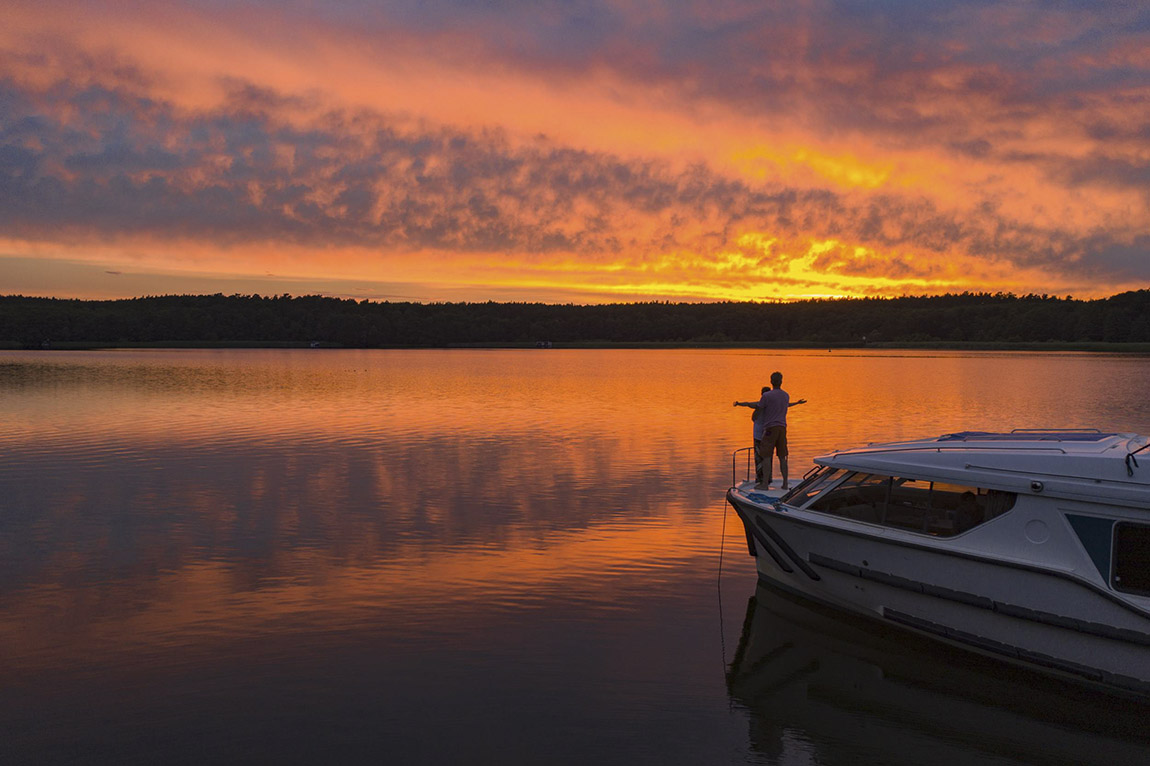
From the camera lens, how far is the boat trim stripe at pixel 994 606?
11.3 m

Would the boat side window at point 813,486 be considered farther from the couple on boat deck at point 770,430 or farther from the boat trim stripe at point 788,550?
the couple on boat deck at point 770,430

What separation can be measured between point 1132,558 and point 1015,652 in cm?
199

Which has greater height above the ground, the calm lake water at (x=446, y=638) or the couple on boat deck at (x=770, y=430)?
the couple on boat deck at (x=770, y=430)

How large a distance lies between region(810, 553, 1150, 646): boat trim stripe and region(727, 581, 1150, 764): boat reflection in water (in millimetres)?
933

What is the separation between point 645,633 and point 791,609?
3214 mm

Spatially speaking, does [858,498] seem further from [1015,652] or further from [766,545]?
[1015,652]

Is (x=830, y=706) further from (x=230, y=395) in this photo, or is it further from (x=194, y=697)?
(x=230, y=395)

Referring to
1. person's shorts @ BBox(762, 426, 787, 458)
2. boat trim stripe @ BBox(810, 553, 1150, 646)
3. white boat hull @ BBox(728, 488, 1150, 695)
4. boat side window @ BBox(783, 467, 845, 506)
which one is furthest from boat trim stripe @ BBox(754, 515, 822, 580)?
person's shorts @ BBox(762, 426, 787, 458)

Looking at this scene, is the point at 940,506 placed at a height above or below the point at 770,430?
below

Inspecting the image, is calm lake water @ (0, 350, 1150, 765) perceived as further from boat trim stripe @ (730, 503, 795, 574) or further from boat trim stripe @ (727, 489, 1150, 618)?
boat trim stripe @ (727, 489, 1150, 618)

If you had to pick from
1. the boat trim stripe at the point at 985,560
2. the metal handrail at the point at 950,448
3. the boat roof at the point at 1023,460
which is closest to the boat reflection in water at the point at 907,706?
the boat trim stripe at the point at 985,560

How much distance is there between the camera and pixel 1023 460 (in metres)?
12.6

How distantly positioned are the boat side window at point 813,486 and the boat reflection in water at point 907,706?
2151 mm

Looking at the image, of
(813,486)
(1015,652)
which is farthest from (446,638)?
(1015,652)
